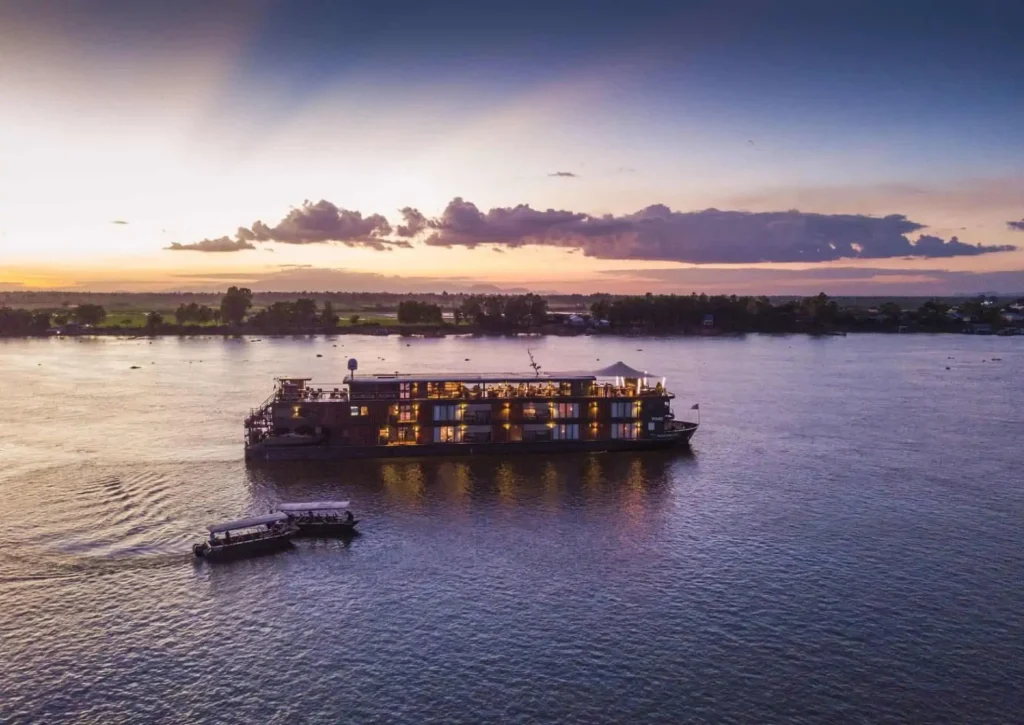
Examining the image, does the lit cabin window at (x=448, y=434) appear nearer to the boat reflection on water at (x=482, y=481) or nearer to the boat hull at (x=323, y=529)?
the boat reflection on water at (x=482, y=481)

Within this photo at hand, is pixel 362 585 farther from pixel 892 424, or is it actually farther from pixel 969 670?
pixel 892 424

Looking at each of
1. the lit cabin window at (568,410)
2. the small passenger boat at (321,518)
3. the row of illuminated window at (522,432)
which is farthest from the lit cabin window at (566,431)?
the small passenger boat at (321,518)

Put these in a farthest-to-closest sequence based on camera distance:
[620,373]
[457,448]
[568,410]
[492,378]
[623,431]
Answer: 1. [620,373]
2. [623,431]
3. [492,378]
4. [568,410]
5. [457,448]

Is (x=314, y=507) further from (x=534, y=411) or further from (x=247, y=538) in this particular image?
(x=534, y=411)

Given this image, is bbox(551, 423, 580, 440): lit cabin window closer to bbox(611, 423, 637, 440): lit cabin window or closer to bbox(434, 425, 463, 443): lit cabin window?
bbox(611, 423, 637, 440): lit cabin window

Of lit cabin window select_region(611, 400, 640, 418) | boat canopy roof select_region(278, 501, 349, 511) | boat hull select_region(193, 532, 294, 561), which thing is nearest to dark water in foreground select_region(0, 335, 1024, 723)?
boat hull select_region(193, 532, 294, 561)

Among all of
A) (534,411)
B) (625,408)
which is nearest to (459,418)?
(534,411)

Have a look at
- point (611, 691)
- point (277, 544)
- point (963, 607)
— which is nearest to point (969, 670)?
point (963, 607)
